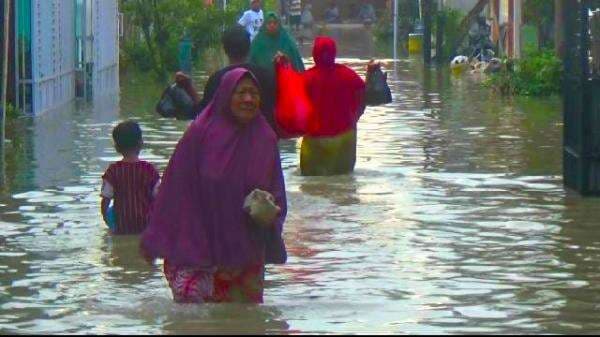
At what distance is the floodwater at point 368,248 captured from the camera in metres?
9.62

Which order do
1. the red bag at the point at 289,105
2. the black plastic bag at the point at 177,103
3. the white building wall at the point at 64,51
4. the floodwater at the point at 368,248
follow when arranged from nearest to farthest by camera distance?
the floodwater at the point at 368,248 → the red bag at the point at 289,105 → the black plastic bag at the point at 177,103 → the white building wall at the point at 64,51

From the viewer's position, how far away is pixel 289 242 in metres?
12.7

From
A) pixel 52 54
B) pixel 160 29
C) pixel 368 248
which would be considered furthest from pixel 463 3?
pixel 368 248

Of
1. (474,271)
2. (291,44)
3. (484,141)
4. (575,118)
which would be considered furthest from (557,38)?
(474,271)

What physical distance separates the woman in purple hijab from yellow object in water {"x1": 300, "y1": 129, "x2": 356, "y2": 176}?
7.76 meters

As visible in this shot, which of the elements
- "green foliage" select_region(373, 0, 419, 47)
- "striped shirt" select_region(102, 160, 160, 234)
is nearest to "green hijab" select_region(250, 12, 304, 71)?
"striped shirt" select_region(102, 160, 160, 234)

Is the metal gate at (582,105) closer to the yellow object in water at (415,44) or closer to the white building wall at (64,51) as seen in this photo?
the white building wall at (64,51)

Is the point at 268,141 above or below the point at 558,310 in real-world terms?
above

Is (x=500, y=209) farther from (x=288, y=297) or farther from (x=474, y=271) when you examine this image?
(x=288, y=297)

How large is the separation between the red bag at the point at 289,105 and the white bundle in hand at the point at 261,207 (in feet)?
12.3

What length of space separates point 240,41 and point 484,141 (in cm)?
872

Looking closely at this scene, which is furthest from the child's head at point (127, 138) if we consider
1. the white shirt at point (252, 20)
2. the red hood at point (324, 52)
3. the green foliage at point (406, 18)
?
the green foliage at point (406, 18)

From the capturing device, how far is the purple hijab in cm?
908

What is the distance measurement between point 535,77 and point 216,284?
67.1 ft
